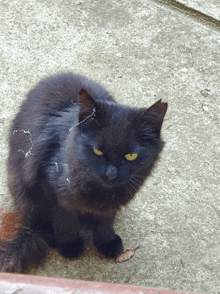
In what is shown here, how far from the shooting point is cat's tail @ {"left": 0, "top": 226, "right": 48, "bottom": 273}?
1492mm

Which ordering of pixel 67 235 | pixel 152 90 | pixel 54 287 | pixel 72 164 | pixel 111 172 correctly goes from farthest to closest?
pixel 152 90
pixel 67 235
pixel 72 164
pixel 111 172
pixel 54 287

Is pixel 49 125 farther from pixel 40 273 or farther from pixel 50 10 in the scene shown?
pixel 50 10

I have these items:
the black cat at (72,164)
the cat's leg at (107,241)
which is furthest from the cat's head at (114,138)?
the cat's leg at (107,241)

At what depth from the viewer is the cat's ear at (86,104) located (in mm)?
1230

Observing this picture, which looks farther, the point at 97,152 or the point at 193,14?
the point at 193,14

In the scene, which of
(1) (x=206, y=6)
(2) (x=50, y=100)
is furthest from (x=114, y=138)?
(1) (x=206, y=6)

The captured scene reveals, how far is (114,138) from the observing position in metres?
1.26

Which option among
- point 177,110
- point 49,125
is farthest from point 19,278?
point 177,110

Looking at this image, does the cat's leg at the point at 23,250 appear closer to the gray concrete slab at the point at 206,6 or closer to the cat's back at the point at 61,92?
the cat's back at the point at 61,92

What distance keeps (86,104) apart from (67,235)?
0.78m

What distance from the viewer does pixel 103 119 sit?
129 cm

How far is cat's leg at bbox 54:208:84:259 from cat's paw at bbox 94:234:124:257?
0.34 ft

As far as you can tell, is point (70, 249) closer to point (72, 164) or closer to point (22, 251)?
point (22, 251)

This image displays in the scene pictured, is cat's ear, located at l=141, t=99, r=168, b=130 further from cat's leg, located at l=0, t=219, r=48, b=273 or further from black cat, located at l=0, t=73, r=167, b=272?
cat's leg, located at l=0, t=219, r=48, b=273
